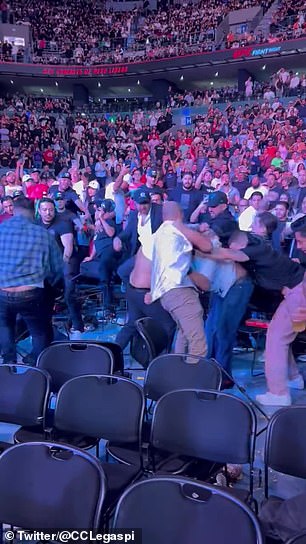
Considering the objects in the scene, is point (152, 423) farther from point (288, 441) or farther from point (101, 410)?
point (288, 441)

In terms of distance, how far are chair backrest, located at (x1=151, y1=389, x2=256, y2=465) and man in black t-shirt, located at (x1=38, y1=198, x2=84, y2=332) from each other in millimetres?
3251

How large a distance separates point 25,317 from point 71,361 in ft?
3.07

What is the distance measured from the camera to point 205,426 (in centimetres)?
274

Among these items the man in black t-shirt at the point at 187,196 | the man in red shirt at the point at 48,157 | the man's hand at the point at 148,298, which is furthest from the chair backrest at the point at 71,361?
the man in red shirt at the point at 48,157

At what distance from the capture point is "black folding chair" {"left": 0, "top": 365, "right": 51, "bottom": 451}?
3.07 metres

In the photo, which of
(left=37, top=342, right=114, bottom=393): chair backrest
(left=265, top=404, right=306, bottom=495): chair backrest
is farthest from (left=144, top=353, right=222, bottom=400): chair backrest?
(left=265, top=404, right=306, bottom=495): chair backrest

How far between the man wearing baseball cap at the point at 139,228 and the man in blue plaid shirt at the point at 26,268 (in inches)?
34.7

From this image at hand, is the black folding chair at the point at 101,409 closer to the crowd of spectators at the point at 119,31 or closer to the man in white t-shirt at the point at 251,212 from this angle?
the man in white t-shirt at the point at 251,212

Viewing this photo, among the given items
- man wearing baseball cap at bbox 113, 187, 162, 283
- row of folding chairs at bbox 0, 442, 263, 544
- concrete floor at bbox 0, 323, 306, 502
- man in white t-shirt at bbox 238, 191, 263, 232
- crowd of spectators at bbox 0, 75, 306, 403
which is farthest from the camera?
man in white t-shirt at bbox 238, 191, 263, 232

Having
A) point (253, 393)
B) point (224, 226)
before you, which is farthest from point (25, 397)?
point (224, 226)

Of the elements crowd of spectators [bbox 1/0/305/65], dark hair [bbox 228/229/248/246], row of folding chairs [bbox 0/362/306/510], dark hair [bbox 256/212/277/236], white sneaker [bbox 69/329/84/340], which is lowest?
white sneaker [bbox 69/329/84/340]

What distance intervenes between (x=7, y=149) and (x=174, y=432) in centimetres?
1844

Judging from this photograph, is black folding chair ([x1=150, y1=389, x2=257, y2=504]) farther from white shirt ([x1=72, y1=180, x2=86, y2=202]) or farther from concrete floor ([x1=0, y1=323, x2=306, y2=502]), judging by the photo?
white shirt ([x1=72, y1=180, x2=86, y2=202])

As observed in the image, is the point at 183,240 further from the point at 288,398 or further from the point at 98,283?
the point at 98,283
